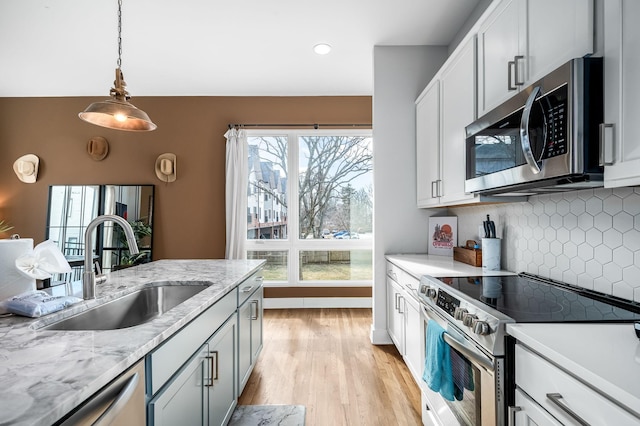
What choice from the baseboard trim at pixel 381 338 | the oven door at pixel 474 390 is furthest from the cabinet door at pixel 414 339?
the baseboard trim at pixel 381 338

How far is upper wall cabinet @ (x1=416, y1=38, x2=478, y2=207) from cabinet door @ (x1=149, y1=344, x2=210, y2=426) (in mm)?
1744

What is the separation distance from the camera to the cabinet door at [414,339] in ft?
6.57

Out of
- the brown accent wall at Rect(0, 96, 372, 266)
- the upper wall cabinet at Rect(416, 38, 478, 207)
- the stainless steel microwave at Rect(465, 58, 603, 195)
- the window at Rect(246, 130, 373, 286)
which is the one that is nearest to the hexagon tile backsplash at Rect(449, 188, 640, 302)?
the stainless steel microwave at Rect(465, 58, 603, 195)

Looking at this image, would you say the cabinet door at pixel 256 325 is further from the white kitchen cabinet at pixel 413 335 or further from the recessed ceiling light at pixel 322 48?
the recessed ceiling light at pixel 322 48

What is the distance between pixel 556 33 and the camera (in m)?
1.29

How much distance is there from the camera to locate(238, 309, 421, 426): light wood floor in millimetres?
2070

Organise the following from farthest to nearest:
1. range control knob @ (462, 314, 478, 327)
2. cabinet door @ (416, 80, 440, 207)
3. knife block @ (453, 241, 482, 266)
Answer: cabinet door @ (416, 80, 440, 207), knife block @ (453, 241, 482, 266), range control knob @ (462, 314, 478, 327)

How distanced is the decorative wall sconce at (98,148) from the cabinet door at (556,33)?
4.88m

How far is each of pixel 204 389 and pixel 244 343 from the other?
733mm

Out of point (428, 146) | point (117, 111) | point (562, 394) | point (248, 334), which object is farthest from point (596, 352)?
point (117, 111)

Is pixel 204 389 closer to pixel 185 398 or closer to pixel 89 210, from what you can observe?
pixel 185 398

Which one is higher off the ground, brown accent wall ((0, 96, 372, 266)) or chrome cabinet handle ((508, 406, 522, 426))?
Result: brown accent wall ((0, 96, 372, 266))

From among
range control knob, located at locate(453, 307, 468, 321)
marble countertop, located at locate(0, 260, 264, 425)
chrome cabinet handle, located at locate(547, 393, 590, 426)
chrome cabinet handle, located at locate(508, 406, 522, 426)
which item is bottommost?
chrome cabinet handle, located at locate(508, 406, 522, 426)

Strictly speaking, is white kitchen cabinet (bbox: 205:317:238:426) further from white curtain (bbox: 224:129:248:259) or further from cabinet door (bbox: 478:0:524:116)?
white curtain (bbox: 224:129:248:259)
